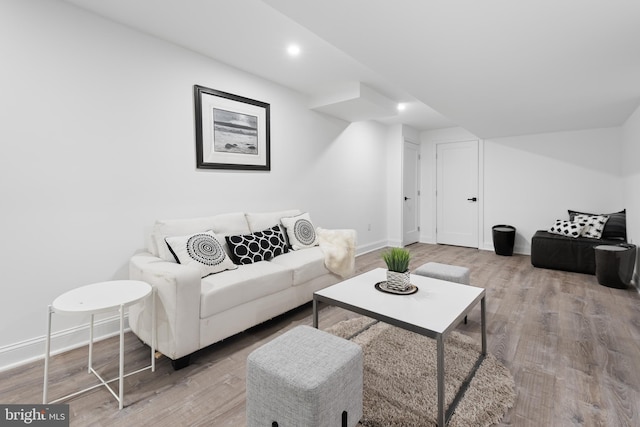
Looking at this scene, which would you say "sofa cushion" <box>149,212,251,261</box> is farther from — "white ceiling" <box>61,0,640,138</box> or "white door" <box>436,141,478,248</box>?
"white door" <box>436,141,478,248</box>

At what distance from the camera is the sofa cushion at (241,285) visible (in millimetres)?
2088

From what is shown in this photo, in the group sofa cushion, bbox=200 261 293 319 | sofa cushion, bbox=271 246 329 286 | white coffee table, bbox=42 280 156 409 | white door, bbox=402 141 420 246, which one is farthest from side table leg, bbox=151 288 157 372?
white door, bbox=402 141 420 246

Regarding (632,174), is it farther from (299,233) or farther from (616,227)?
(299,233)

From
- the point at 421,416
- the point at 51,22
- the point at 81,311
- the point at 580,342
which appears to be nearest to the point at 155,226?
the point at 81,311

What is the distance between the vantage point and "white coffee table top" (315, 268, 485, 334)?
1629 millimetres

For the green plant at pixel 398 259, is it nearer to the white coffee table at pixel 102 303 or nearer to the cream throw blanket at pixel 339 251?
the cream throw blanket at pixel 339 251

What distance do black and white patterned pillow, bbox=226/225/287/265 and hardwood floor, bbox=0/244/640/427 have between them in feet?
1.90

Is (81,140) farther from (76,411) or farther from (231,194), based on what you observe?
(76,411)

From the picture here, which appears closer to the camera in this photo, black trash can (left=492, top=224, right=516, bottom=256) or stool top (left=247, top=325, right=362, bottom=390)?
stool top (left=247, top=325, right=362, bottom=390)

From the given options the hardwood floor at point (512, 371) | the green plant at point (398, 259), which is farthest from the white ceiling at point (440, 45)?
the hardwood floor at point (512, 371)

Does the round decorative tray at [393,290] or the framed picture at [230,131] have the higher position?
the framed picture at [230,131]

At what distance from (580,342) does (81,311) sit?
10.6 ft

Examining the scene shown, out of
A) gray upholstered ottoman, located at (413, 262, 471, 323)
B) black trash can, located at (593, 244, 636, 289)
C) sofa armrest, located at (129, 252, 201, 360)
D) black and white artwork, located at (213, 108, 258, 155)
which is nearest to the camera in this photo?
sofa armrest, located at (129, 252, 201, 360)

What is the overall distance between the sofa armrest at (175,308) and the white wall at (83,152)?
0.66 metres
